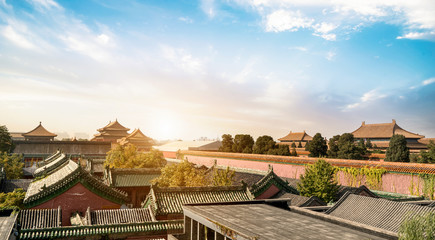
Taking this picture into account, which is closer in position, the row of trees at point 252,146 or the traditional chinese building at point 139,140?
the row of trees at point 252,146

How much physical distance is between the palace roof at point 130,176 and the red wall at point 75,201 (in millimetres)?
7767

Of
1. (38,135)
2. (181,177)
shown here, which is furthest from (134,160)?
(38,135)

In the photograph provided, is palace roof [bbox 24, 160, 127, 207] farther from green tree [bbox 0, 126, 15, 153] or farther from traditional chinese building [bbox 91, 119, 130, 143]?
traditional chinese building [bbox 91, 119, 130, 143]

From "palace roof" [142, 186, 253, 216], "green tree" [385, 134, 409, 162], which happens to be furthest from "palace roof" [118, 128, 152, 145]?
"palace roof" [142, 186, 253, 216]

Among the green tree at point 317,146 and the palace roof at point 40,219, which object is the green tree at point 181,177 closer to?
the palace roof at point 40,219

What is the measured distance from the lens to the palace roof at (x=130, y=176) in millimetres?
26781

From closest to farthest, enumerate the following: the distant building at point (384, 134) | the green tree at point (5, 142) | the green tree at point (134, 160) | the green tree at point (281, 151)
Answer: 1. the green tree at point (134, 160)
2. the green tree at point (5, 142)
3. the green tree at point (281, 151)
4. the distant building at point (384, 134)

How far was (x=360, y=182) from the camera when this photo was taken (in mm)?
25203

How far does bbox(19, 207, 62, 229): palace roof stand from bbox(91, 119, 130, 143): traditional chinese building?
61527mm

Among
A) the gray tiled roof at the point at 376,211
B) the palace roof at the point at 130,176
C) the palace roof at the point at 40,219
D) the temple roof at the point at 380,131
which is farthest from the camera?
the temple roof at the point at 380,131

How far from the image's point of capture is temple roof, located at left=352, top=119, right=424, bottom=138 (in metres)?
62.6

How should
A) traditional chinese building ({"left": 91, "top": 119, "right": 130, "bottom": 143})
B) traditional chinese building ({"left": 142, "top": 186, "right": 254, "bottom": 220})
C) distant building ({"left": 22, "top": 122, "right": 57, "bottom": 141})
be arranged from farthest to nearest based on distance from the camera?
traditional chinese building ({"left": 91, "top": 119, "right": 130, "bottom": 143}) < distant building ({"left": 22, "top": 122, "right": 57, "bottom": 141}) < traditional chinese building ({"left": 142, "top": 186, "right": 254, "bottom": 220})

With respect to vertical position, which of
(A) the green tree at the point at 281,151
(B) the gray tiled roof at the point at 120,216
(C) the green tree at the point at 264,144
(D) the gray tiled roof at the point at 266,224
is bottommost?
(B) the gray tiled roof at the point at 120,216

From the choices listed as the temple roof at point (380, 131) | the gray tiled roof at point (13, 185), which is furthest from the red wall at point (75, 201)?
the temple roof at point (380, 131)
